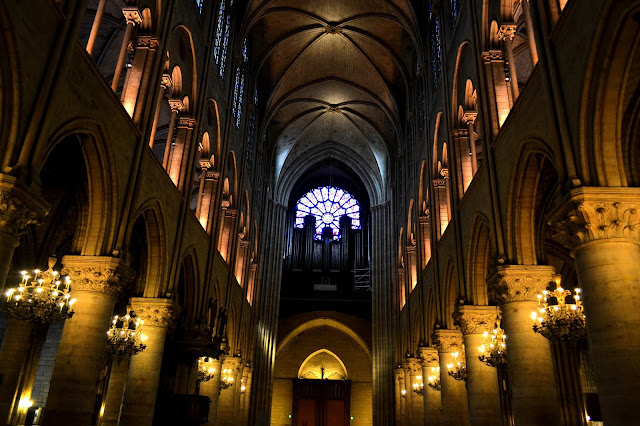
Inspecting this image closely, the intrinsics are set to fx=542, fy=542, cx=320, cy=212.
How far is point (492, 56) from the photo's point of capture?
13672mm

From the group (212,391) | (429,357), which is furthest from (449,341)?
(212,391)

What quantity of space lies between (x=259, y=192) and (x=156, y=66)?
63.2ft

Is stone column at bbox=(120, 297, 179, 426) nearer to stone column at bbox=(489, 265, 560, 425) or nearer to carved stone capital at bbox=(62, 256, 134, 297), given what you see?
carved stone capital at bbox=(62, 256, 134, 297)

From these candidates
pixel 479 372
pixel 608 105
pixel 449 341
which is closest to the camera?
pixel 608 105

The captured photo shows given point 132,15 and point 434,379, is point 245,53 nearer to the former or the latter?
point 132,15

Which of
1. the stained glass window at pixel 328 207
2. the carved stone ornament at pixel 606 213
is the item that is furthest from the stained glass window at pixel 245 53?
the carved stone ornament at pixel 606 213

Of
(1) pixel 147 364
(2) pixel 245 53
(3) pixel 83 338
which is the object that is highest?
(2) pixel 245 53

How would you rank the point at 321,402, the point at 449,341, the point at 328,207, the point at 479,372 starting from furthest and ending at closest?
the point at 328,207 < the point at 321,402 < the point at 449,341 < the point at 479,372

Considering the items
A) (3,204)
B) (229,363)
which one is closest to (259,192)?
(229,363)

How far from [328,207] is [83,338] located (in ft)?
111

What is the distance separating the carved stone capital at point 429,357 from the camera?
813 inches

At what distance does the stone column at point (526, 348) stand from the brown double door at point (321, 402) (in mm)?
30363

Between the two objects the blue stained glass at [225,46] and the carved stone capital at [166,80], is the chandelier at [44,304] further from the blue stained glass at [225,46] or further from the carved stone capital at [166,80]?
the blue stained glass at [225,46]

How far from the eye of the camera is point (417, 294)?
76.5ft
